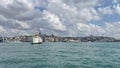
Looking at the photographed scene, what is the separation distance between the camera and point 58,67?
145 feet

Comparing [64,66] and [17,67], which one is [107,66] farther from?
[17,67]

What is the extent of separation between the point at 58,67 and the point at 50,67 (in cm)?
180

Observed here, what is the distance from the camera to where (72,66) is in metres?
46.0

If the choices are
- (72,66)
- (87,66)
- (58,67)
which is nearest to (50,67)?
(58,67)

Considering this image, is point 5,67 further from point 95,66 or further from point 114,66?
point 114,66

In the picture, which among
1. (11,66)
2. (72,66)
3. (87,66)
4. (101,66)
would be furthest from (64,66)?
(11,66)

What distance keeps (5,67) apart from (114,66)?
22001 mm

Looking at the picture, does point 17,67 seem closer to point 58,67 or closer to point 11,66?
point 11,66

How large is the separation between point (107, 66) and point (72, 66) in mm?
7182

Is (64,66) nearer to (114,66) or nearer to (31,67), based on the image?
(31,67)

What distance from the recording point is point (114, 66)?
4559 centimetres

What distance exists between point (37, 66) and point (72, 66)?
289 inches

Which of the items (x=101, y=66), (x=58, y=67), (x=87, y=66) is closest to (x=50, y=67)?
(x=58, y=67)

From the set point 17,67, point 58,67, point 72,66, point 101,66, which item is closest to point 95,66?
point 101,66
